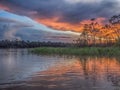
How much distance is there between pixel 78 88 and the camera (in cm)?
1548

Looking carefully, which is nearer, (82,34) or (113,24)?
(113,24)

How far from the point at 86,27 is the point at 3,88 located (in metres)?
103

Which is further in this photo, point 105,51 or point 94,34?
point 94,34

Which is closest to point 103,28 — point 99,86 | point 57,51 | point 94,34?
point 94,34

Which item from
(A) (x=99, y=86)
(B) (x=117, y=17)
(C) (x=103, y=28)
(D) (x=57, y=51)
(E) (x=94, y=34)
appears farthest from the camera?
(E) (x=94, y=34)

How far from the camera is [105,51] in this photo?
64.6m

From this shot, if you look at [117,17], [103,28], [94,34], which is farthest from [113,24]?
[94,34]

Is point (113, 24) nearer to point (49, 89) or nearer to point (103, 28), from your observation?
point (103, 28)

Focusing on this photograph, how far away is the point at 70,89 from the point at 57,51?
68.4 metres

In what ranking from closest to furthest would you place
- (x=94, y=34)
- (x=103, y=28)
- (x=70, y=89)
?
(x=70, y=89) < (x=103, y=28) < (x=94, y=34)

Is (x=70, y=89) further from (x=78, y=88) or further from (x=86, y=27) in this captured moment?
(x=86, y=27)

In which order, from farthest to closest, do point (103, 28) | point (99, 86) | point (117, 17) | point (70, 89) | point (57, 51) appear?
point (103, 28) < point (117, 17) < point (57, 51) < point (99, 86) < point (70, 89)

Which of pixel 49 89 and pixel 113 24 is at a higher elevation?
pixel 113 24

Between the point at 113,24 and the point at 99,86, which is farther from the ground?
the point at 113,24
